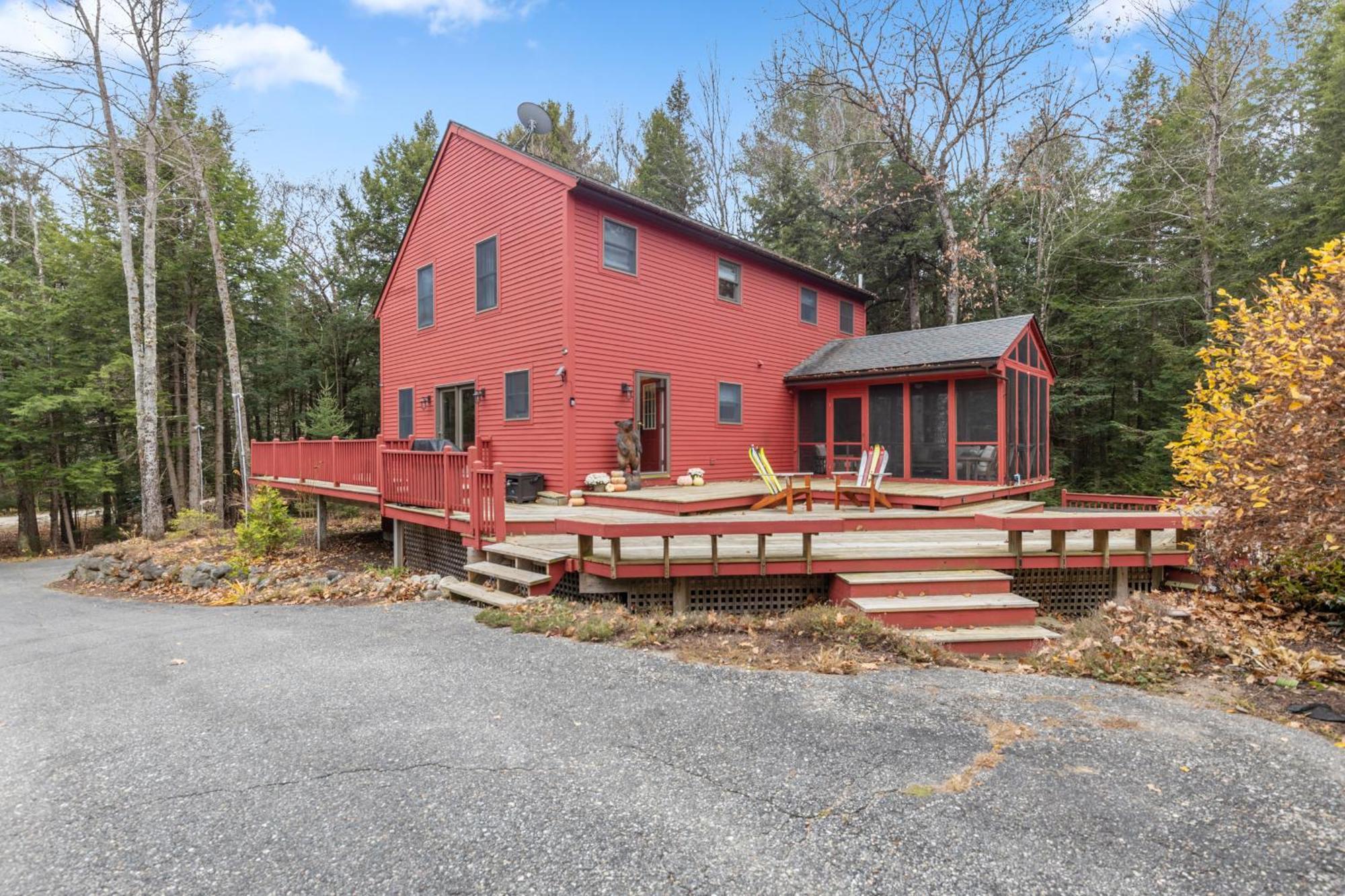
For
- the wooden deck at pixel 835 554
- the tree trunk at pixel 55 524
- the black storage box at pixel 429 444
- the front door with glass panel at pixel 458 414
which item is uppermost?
the front door with glass panel at pixel 458 414

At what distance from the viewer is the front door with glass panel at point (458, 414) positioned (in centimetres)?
1166

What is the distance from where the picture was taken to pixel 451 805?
2482 millimetres

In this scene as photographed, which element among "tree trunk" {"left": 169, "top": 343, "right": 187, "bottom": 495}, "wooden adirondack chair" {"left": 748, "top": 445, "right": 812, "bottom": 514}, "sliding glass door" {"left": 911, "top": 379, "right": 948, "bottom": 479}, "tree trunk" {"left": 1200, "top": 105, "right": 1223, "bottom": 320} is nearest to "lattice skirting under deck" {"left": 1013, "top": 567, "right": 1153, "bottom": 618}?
"wooden adirondack chair" {"left": 748, "top": 445, "right": 812, "bottom": 514}

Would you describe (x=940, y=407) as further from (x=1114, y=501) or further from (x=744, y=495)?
(x=744, y=495)

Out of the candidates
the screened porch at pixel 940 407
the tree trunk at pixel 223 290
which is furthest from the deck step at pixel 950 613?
the tree trunk at pixel 223 290

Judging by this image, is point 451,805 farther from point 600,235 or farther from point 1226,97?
point 1226,97

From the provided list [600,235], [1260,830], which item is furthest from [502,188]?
[1260,830]

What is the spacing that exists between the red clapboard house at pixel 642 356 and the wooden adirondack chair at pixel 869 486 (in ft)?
7.35

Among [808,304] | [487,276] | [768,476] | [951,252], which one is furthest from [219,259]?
[951,252]

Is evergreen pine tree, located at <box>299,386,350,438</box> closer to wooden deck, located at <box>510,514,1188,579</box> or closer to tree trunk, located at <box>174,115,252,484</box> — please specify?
tree trunk, located at <box>174,115,252,484</box>

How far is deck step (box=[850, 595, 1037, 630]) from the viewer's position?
4.93 meters

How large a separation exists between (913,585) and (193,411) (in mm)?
19054

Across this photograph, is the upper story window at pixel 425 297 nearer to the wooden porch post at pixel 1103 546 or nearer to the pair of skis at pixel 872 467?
the pair of skis at pixel 872 467

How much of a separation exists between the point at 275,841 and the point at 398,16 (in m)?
19.5
